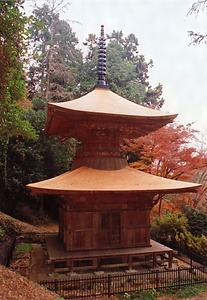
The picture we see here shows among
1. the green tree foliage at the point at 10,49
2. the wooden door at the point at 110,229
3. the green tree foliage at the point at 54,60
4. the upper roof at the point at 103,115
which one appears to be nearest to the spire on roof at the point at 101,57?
the upper roof at the point at 103,115

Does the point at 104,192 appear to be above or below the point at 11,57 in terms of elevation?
below

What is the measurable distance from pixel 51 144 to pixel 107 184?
10.2 m

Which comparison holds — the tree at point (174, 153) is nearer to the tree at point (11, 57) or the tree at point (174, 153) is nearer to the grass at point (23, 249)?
the grass at point (23, 249)

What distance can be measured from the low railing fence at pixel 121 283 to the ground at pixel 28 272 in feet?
2.23

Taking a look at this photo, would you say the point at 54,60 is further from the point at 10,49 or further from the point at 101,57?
the point at 10,49

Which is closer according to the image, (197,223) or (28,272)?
(28,272)

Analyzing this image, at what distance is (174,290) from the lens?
9547 millimetres

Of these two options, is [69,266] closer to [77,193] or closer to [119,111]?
[77,193]

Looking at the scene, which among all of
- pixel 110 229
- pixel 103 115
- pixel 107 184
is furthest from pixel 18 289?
pixel 103 115

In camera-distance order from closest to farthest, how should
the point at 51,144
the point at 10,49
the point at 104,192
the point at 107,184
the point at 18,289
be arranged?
the point at 18,289
the point at 10,49
the point at 104,192
the point at 107,184
the point at 51,144

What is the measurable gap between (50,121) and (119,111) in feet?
9.93

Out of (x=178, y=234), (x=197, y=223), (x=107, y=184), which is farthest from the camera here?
(x=197, y=223)

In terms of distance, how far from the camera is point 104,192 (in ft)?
31.8

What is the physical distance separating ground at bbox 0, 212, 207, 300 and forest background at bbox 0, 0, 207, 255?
265 centimetres
